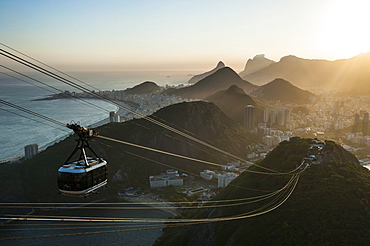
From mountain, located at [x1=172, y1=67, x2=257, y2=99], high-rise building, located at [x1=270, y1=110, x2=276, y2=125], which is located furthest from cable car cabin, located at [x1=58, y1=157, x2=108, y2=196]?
mountain, located at [x1=172, y1=67, x2=257, y2=99]

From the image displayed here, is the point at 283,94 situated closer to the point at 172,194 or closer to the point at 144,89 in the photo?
the point at 144,89

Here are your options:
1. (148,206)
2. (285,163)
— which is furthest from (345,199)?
(148,206)

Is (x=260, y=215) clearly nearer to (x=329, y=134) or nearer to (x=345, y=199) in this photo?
(x=345, y=199)

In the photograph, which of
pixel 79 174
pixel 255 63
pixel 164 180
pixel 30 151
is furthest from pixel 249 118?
pixel 255 63

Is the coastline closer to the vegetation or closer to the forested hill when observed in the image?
the vegetation

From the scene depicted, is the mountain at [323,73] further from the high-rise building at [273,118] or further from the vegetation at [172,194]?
the vegetation at [172,194]

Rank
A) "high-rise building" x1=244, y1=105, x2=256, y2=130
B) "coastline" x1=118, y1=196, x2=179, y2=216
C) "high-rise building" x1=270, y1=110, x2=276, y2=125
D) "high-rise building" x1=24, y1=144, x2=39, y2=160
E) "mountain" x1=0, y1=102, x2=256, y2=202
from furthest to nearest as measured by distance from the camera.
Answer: "high-rise building" x1=270, y1=110, x2=276, y2=125 < "high-rise building" x1=244, y1=105, x2=256, y2=130 < "high-rise building" x1=24, y1=144, x2=39, y2=160 < "mountain" x1=0, y1=102, x2=256, y2=202 < "coastline" x1=118, y1=196, x2=179, y2=216
